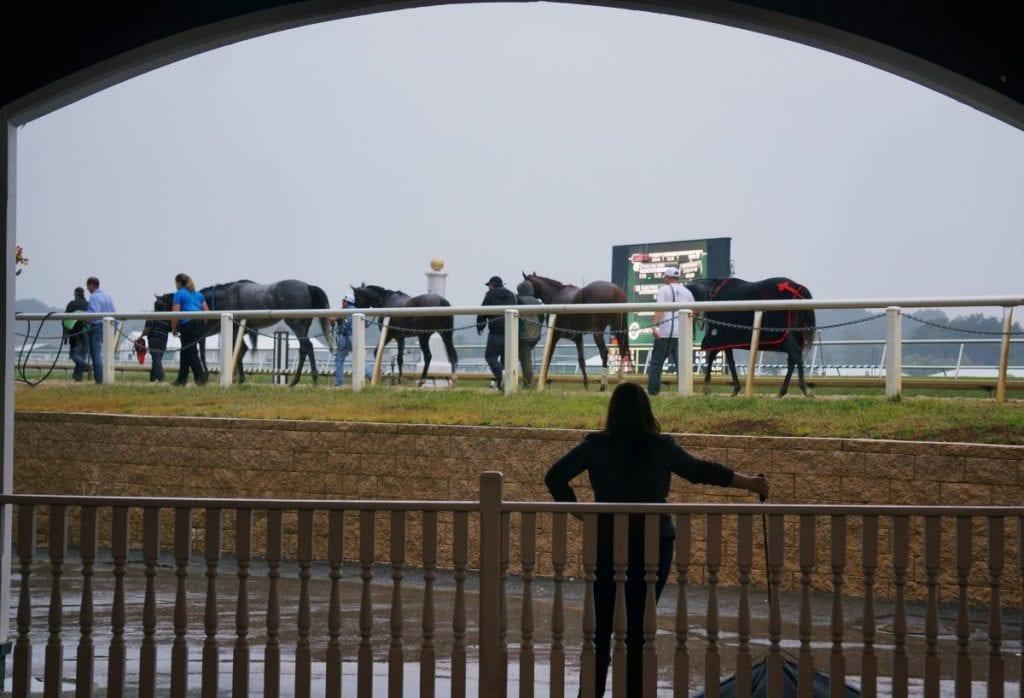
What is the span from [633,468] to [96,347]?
38.4 ft

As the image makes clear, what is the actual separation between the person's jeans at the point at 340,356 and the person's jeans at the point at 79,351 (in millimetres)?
3308

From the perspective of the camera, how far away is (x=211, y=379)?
14.5 meters

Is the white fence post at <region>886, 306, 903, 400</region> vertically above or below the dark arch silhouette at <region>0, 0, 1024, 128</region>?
below

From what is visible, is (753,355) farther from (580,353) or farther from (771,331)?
(580,353)

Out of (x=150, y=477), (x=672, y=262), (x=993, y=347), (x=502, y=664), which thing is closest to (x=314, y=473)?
(x=150, y=477)

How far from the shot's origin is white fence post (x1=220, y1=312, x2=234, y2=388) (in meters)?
13.2

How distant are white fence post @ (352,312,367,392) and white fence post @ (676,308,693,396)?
11.0ft

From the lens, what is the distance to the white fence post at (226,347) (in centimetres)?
1325

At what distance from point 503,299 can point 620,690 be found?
1028 centimetres

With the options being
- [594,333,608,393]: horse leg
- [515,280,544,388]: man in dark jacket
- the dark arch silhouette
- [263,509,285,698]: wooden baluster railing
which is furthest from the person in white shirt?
[263,509,285,698]: wooden baluster railing

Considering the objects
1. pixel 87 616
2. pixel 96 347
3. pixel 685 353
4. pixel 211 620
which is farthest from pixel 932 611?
pixel 96 347

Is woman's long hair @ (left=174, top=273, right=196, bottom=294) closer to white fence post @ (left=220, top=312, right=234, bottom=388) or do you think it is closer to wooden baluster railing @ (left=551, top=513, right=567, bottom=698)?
white fence post @ (left=220, top=312, right=234, bottom=388)

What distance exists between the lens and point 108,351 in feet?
46.3

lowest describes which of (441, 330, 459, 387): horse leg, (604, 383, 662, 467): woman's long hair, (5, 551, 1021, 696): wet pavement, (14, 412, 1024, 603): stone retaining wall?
(5, 551, 1021, 696): wet pavement
